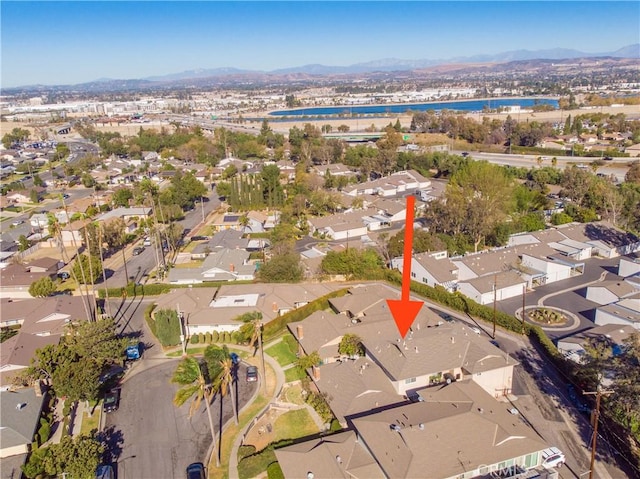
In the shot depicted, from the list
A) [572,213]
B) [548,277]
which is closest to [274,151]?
[572,213]

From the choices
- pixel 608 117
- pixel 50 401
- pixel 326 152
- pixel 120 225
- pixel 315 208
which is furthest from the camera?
pixel 608 117

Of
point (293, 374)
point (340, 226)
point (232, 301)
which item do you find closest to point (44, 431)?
point (293, 374)

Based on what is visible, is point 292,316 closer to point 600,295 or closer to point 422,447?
point 422,447

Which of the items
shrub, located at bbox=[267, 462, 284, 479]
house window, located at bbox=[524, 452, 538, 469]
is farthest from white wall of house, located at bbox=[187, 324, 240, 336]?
house window, located at bbox=[524, 452, 538, 469]

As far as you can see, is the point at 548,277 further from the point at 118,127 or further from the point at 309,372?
the point at 118,127

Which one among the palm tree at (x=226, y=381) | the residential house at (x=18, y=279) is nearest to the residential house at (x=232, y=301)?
the palm tree at (x=226, y=381)

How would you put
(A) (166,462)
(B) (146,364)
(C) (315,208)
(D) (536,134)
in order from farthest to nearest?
(D) (536,134) → (C) (315,208) → (B) (146,364) → (A) (166,462)

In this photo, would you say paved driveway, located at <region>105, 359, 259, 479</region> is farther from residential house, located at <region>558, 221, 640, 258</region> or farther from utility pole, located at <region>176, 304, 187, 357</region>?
residential house, located at <region>558, 221, 640, 258</region>

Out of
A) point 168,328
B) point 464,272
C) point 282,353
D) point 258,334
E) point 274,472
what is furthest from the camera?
point 464,272
